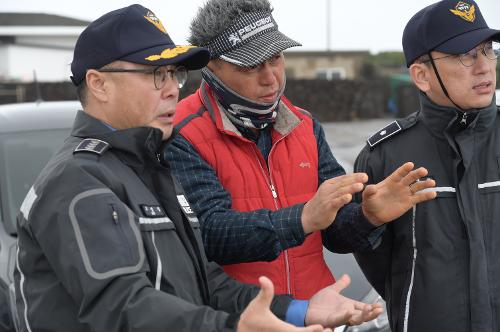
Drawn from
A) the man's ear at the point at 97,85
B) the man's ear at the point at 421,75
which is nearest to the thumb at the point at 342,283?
the man's ear at the point at 97,85

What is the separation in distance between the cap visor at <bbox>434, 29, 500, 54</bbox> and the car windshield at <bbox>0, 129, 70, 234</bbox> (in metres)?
2.54

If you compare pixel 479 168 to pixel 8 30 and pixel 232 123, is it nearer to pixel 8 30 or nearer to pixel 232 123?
pixel 232 123

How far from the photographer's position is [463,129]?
8.96 feet

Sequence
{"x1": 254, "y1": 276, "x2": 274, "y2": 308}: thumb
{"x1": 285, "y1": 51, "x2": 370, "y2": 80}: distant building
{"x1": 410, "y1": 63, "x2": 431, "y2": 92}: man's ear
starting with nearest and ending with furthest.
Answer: {"x1": 254, "y1": 276, "x2": 274, "y2": 308}: thumb → {"x1": 410, "y1": 63, "x2": 431, "y2": 92}: man's ear → {"x1": 285, "y1": 51, "x2": 370, "y2": 80}: distant building

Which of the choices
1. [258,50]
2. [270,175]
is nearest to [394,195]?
[270,175]

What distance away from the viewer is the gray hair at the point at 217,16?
2.71 m

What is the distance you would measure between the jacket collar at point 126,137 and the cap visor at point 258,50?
2.06 feet

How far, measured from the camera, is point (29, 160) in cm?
440

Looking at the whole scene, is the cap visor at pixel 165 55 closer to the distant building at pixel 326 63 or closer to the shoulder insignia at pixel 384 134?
the shoulder insignia at pixel 384 134

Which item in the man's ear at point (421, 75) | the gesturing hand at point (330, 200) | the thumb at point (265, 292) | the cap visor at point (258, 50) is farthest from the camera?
the man's ear at point (421, 75)

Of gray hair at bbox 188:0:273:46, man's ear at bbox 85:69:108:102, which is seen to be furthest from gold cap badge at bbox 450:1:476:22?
man's ear at bbox 85:69:108:102

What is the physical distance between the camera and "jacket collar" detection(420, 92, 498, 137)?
8.89 feet

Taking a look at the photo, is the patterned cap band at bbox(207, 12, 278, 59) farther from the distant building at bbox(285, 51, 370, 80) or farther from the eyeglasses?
the distant building at bbox(285, 51, 370, 80)

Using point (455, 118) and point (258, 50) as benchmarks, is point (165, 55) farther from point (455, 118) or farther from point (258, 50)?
point (455, 118)
